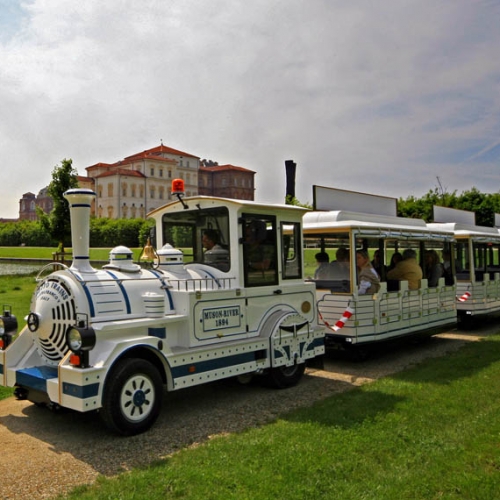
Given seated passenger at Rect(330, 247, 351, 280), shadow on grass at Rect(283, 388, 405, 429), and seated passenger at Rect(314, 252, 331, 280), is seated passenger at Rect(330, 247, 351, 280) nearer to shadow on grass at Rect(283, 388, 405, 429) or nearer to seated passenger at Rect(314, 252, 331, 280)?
seated passenger at Rect(314, 252, 331, 280)

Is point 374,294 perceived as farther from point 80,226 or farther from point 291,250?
point 80,226

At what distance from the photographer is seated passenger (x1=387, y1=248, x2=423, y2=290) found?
1088 centimetres

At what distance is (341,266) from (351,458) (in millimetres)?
5583

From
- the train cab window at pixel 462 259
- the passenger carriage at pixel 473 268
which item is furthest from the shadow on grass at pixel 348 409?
the train cab window at pixel 462 259

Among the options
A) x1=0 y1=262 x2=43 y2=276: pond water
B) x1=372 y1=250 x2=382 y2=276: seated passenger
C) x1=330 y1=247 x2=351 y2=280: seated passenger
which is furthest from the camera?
x1=0 y1=262 x2=43 y2=276: pond water

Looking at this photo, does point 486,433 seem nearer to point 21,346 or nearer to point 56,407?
point 56,407

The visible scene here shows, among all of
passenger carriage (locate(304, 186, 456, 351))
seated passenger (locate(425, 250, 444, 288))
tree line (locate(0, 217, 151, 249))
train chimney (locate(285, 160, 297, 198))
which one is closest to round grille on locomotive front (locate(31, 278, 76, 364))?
passenger carriage (locate(304, 186, 456, 351))

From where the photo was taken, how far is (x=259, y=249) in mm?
7332

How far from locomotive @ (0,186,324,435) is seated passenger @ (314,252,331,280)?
2247 mm

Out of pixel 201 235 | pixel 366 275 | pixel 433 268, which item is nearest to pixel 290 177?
pixel 433 268

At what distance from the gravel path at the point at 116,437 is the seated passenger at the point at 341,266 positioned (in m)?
2.02

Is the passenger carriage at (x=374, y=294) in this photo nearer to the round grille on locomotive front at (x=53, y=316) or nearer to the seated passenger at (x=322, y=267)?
the seated passenger at (x=322, y=267)

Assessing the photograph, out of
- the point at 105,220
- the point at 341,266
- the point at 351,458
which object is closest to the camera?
the point at 351,458

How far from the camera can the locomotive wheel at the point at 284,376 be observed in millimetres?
7445
